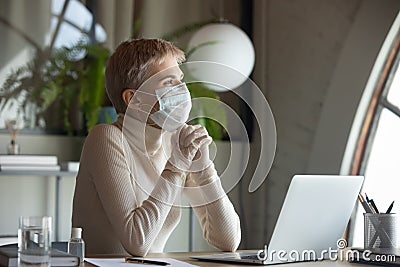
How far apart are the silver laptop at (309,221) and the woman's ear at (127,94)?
1.86 ft

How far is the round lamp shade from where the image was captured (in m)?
4.15

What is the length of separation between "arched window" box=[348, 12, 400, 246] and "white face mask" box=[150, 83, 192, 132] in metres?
1.81

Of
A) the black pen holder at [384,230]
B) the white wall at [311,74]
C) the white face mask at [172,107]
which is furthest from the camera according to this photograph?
the white wall at [311,74]

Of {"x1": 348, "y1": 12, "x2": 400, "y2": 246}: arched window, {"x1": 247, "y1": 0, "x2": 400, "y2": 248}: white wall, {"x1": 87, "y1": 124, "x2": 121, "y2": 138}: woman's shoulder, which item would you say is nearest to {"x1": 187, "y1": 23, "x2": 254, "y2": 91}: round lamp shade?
{"x1": 247, "y1": 0, "x2": 400, "y2": 248}: white wall

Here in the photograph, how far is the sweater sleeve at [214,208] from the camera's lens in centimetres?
227

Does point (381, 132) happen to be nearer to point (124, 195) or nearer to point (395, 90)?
point (395, 90)

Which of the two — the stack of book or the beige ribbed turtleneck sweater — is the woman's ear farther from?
the stack of book

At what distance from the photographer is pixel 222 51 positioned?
4.16m

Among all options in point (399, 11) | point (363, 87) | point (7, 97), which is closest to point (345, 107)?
point (363, 87)

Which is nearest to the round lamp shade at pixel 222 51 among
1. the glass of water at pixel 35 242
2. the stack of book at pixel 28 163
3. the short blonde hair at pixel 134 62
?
the stack of book at pixel 28 163

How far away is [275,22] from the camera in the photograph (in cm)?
457

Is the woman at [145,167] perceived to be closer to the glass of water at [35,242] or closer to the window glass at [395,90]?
the glass of water at [35,242]

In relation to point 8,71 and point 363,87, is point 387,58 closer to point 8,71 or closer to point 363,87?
point 363,87

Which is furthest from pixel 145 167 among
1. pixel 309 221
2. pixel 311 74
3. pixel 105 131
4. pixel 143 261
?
pixel 311 74
